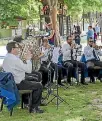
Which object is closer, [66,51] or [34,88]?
[34,88]

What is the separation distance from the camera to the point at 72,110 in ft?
22.7

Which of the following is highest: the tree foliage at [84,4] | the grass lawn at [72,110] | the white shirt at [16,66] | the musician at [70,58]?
the tree foliage at [84,4]

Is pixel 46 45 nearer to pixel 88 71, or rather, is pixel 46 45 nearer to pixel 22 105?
pixel 88 71

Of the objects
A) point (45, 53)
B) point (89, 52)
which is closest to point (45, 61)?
point (45, 53)

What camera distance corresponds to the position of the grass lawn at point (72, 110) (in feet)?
20.9

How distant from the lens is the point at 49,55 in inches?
343

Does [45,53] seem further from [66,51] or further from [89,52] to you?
[89,52]

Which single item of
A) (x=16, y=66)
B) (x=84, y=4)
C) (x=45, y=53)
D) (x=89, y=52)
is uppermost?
(x=84, y=4)

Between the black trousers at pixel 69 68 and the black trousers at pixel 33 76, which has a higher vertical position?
the black trousers at pixel 33 76

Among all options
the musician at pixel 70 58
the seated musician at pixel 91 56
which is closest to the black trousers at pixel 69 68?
the musician at pixel 70 58

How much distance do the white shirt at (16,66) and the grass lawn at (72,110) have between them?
676 millimetres

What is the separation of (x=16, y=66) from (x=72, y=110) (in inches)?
53.4

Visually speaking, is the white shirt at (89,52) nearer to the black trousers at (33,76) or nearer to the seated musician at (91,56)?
the seated musician at (91,56)

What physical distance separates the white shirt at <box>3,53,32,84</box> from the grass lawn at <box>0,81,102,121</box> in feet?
2.22
